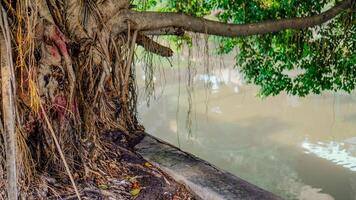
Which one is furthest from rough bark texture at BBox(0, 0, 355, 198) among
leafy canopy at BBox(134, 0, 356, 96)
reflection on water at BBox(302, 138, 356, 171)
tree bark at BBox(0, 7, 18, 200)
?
reflection on water at BBox(302, 138, 356, 171)

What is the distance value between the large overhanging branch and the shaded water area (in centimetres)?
258

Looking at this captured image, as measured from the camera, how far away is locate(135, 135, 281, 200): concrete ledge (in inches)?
87.6

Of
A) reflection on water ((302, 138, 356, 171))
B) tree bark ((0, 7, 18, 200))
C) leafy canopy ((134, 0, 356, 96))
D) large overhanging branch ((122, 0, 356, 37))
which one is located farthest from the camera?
reflection on water ((302, 138, 356, 171))

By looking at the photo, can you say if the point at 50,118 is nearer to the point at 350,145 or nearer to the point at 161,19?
the point at 161,19

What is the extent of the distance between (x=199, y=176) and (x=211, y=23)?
1.15 m

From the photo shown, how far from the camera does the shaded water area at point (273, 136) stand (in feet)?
26.5

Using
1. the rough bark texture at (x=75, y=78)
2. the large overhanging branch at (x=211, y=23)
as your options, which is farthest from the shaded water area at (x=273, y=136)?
the rough bark texture at (x=75, y=78)

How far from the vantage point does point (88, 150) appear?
2.38m

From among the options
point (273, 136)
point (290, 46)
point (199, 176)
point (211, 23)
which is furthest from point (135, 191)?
point (273, 136)

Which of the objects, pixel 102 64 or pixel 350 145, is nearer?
pixel 102 64

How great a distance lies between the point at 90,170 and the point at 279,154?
776 centimetres

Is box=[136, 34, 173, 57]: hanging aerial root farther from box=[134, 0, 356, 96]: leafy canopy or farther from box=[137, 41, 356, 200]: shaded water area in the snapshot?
box=[137, 41, 356, 200]: shaded water area

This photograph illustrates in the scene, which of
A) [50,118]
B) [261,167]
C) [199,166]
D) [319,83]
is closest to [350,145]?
[261,167]

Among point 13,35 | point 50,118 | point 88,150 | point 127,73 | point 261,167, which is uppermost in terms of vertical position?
point 13,35
